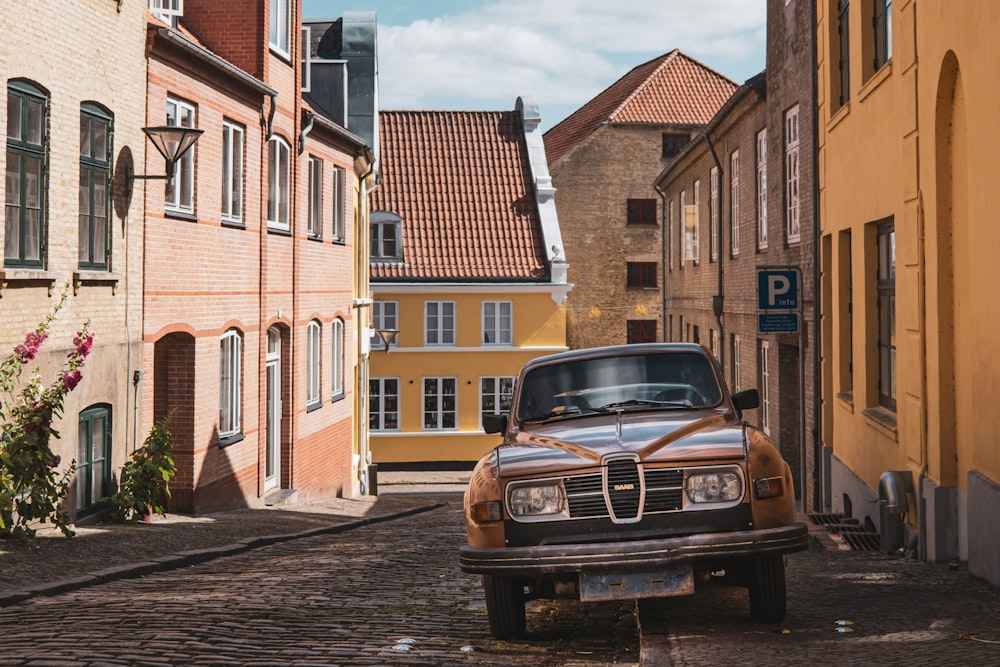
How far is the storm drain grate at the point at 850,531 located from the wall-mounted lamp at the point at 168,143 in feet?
26.9

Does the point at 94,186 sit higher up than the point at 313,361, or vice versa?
the point at 94,186

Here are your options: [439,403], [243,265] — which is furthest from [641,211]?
[243,265]

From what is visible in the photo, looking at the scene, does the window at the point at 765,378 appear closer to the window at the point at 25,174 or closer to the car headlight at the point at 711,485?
the window at the point at 25,174

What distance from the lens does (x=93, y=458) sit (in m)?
13.4

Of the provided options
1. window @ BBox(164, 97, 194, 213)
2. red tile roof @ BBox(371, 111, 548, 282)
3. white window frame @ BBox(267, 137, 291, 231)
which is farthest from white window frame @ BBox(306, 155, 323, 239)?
red tile roof @ BBox(371, 111, 548, 282)

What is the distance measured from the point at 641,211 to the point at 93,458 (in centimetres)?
3680

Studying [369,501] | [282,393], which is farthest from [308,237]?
[369,501]

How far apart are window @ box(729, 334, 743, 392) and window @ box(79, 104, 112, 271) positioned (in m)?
13.7

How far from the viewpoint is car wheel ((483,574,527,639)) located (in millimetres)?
7055

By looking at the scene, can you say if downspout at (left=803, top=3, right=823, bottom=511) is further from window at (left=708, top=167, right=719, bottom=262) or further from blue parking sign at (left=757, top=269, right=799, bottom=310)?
window at (left=708, top=167, right=719, bottom=262)

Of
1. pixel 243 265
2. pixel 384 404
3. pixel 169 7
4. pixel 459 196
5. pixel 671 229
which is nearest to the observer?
pixel 169 7

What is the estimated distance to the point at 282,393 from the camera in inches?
805

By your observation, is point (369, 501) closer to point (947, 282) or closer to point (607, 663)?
point (947, 282)

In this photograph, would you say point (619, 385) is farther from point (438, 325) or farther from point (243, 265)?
point (438, 325)
